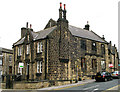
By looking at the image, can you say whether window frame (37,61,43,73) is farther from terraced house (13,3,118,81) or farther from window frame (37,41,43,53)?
window frame (37,41,43,53)

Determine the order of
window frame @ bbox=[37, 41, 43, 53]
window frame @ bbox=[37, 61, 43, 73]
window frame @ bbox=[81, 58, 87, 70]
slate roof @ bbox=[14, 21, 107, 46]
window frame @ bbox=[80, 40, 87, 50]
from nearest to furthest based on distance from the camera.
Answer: window frame @ bbox=[37, 61, 43, 73] < window frame @ bbox=[37, 41, 43, 53] < slate roof @ bbox=[14, 21, 107, 46] < window frame @ bbox=[81, 58, 87, 70] < window frame @ bbox=[80, 40, 87, 50]

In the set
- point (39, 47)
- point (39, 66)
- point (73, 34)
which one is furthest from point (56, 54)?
point (73, 34)

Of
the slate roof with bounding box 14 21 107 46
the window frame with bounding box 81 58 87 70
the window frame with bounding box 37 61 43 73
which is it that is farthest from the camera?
the window frame with bounding box 81 58 87 70

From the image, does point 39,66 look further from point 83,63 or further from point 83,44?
point 83,44

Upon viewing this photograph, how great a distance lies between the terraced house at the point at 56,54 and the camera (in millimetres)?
26125

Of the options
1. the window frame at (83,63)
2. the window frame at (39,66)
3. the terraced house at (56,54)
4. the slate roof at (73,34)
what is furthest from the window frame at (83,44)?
the window frame at (39,66)

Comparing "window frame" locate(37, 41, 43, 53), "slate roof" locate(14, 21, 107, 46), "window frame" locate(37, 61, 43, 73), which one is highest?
"slate roof" locate(14, 21, 107, 46)

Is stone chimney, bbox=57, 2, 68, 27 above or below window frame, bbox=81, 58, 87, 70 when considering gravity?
above

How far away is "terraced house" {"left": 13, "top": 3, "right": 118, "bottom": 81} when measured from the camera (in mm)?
26125

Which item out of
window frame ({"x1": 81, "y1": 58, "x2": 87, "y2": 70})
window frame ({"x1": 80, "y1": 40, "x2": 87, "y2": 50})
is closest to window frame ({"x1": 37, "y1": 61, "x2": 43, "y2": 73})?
window frame ({"x1": 81, "y1": 58, "x2": 87, "y2": 70})

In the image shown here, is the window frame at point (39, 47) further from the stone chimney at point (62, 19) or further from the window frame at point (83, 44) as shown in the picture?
the window frame at point (83, 44)

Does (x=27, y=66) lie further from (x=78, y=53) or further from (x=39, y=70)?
(x=78, y=53)

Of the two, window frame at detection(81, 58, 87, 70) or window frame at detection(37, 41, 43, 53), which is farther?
window frame at detection(81, 58, 87, 70)

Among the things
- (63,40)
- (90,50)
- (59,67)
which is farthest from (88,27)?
(59,67)
